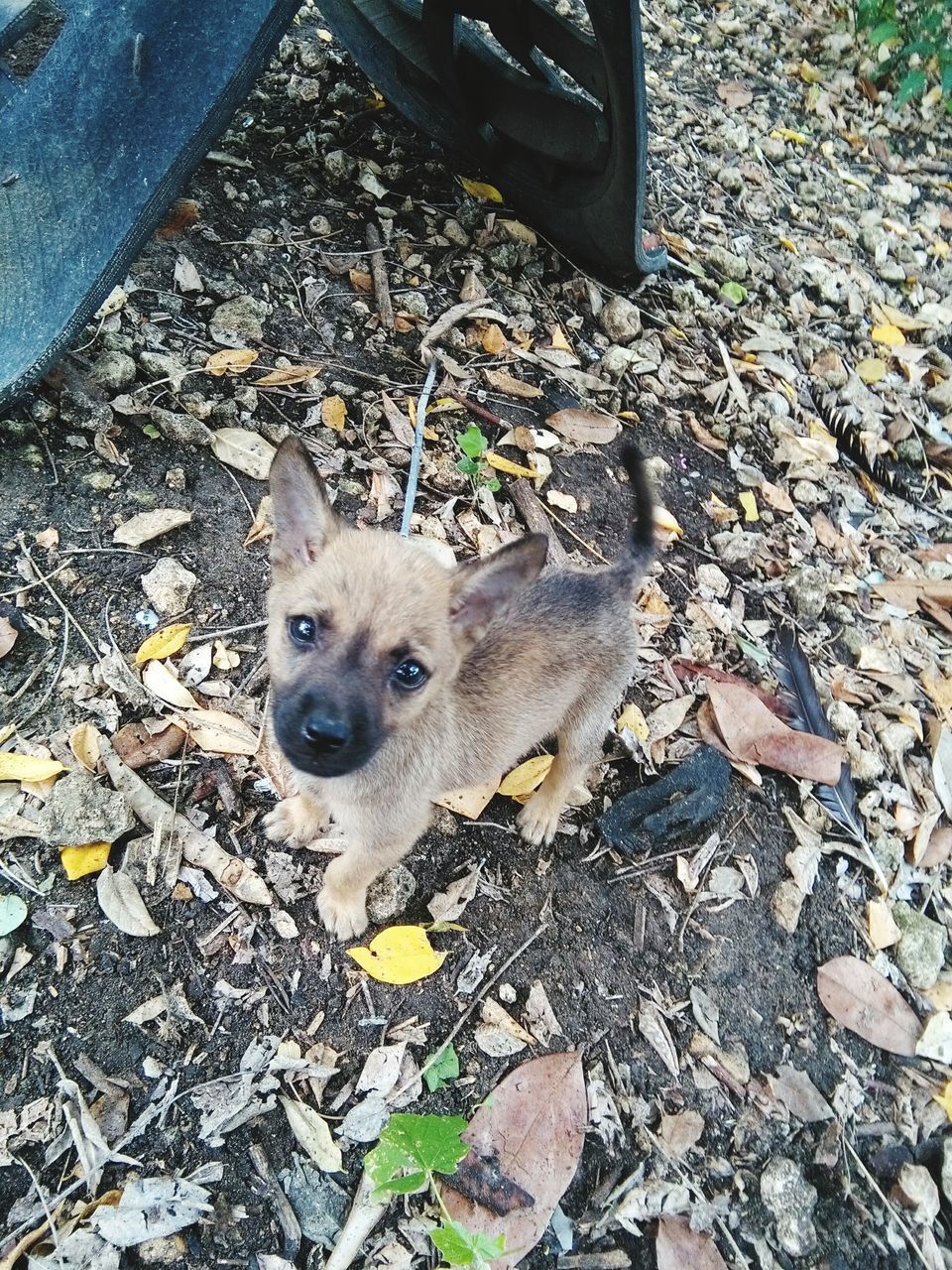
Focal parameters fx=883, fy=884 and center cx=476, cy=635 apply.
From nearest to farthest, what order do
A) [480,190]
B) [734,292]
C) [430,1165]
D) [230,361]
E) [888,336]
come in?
[430,1165] < [230,361] < [480,190] < [734,292] < [888,336]

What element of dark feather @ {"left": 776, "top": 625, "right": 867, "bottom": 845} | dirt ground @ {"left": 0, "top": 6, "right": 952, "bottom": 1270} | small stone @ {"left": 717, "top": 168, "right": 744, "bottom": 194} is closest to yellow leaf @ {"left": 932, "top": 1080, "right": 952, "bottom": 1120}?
dirt ground @ {"left": 0, "top": 6, "right": 952, "bottom": 1270}

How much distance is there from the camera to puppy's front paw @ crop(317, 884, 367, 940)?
319 cm

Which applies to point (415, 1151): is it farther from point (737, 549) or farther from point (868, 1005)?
point (737, 549)

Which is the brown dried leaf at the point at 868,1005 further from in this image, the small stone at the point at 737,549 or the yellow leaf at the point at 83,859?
the yellow leaf at the point at 83,859

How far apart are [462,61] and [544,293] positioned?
1.42 m

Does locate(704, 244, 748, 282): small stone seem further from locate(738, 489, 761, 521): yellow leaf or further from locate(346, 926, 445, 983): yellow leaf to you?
locate(346, 926, 445, 983): yellow leaf

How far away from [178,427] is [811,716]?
10.7 feet

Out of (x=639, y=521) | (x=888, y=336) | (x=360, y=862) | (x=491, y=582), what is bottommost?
(x=360, y=862)

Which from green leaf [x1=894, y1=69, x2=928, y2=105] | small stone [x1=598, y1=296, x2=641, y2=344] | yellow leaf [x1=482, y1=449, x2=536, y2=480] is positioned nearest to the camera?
yellow leaf [x1=482, y1=449, x2=536, y2=480]

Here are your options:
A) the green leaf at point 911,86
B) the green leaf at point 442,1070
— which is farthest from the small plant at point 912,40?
the green leaf at point 442,1070

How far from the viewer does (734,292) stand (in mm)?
6125

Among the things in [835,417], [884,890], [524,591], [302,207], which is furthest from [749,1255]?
[302,207]

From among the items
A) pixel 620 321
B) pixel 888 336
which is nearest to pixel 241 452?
pixel 620 321

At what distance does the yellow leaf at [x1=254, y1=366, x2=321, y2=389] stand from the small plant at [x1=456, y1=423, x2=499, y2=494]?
2.68 ft
